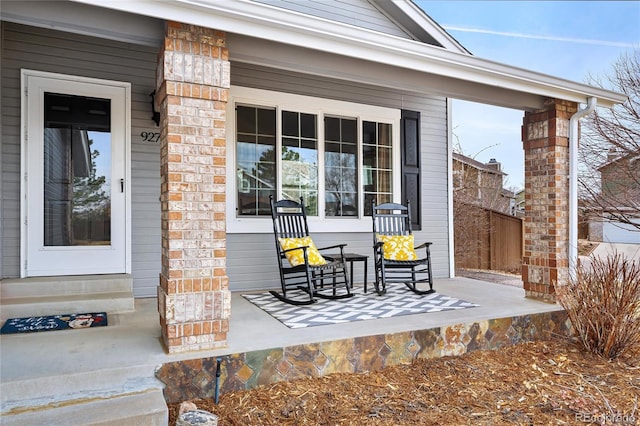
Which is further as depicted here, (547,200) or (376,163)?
(376,163)

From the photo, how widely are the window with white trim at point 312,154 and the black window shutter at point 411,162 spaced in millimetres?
113

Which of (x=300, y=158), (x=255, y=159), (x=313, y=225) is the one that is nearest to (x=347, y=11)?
(x=300, y=158)

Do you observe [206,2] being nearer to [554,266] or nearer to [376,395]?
[376,395]

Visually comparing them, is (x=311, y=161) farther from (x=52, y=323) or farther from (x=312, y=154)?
(x=52, y=323)

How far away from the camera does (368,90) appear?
220 inches

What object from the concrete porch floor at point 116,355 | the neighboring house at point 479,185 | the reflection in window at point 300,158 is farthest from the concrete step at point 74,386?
the neighboring house at point 479,185

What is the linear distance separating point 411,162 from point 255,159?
7.38 feet

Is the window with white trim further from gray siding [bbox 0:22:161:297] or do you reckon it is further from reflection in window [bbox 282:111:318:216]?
gray siding [bbox 0:22:161:297]

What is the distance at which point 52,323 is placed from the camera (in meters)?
3.19

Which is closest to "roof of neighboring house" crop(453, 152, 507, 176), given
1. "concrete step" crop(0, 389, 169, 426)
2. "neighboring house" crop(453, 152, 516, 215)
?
"neighboring house" crop(453, 152, 516, 215)

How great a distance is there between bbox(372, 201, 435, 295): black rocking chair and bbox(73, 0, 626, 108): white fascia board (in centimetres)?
189

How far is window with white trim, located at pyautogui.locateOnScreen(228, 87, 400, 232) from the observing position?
4.86 m

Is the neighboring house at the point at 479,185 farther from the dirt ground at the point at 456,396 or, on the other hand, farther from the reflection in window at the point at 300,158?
the dirt ground at the point at 456,396

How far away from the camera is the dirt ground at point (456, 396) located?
2404 mm
